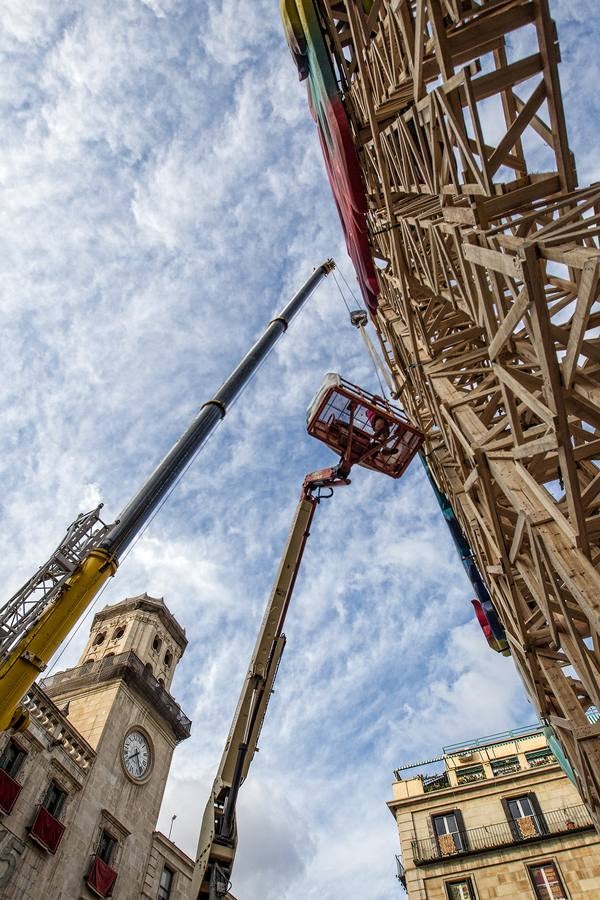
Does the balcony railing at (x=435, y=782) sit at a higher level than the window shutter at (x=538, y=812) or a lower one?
higher

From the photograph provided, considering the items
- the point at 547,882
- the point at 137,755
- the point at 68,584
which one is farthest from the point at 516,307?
the point at 137,755

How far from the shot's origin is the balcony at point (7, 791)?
20.0m

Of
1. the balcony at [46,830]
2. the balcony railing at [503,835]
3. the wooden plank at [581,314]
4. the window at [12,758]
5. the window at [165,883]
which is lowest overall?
the wooden plank at [581,314]

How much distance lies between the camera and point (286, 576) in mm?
14297

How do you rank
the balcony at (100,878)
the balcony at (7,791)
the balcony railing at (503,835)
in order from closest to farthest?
the balcony at (7,791) < the balcony at (100,878) < the balcony railing at (503,835)

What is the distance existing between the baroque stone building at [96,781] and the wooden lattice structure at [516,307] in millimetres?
19104

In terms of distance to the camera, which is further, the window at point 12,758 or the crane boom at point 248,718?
the window at point 12,758

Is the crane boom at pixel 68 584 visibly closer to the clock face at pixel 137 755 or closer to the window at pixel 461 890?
the clock face at pixel 137 755

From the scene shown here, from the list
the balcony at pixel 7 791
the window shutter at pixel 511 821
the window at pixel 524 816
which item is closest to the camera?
the balcony at pixel 7 791

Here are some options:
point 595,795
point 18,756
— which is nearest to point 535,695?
point 595,795

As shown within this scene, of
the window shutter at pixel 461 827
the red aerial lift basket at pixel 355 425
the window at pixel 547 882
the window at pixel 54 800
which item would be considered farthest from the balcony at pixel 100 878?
the red aerial lift basket at pixel 355 425

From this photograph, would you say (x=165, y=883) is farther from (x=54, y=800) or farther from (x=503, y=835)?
(x=503, y=835)

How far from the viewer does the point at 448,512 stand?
19281mm

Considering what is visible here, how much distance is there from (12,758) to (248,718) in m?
14.6
